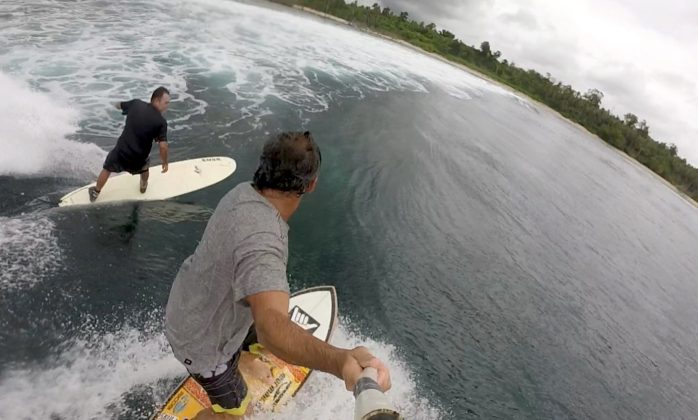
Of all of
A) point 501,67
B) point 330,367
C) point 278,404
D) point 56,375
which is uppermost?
point 501,67

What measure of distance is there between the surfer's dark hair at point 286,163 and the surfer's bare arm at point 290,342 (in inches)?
24.5

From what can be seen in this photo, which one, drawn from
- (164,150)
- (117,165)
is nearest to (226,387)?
(164,150)

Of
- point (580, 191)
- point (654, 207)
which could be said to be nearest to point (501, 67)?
point (654, 207)

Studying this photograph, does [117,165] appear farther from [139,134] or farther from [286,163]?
[286,163]

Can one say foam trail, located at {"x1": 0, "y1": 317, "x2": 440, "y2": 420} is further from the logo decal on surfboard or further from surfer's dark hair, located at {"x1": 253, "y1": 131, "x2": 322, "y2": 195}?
surfer's dark hair, located at {"x1": 253, "y1": 131, "x2": 322, "y2": 195}

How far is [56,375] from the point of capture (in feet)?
18.0

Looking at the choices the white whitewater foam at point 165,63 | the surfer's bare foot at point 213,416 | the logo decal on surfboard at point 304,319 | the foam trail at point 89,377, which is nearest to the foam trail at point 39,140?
the white whitewater foam at point 165,63

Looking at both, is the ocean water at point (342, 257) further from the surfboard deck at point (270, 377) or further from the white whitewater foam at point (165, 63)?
the surfboard deck at point (270, 377)

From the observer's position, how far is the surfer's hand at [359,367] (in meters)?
1.74

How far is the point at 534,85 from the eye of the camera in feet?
355

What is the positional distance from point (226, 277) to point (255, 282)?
389 millimetres

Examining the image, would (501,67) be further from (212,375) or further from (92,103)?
(212,375)

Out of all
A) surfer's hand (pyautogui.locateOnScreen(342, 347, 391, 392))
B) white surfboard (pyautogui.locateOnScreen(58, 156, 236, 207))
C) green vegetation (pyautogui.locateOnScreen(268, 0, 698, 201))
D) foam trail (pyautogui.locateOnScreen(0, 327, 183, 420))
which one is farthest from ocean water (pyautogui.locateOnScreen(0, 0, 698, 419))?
green vegetation (pyautogui.locateOnScreen(268, 0, 698, 201))

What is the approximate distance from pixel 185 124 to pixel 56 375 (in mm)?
10792
